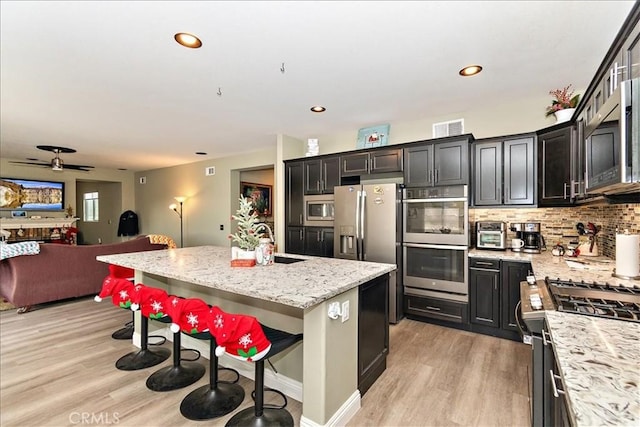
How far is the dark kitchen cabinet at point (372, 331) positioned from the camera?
2.18 m

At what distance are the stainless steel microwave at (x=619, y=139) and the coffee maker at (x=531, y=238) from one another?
6.39 feet

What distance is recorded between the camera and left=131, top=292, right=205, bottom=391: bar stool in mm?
A: 2238

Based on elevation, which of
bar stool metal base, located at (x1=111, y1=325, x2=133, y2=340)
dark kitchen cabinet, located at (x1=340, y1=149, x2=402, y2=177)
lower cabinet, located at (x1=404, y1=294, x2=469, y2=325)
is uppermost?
dark kitchen cabinet, located at (x1=340, y1=149, x2=402, y2=177)

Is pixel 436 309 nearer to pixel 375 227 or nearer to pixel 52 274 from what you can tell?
pixel 375 227

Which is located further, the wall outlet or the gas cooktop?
the wall outlet

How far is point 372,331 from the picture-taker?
2340mm

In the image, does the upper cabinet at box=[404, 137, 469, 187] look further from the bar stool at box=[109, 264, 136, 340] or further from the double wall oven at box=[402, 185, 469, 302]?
the bar stool at box=[109, 264, 136, 340]

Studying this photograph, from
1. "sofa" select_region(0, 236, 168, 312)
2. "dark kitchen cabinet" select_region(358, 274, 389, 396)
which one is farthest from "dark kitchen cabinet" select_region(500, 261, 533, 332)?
"sofa" select_region(0, 236, 168, 312)

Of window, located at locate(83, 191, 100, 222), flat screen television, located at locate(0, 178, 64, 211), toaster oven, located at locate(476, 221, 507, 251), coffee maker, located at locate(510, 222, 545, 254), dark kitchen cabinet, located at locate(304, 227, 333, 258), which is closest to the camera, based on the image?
coffee maker, located at locate(510, 222, 545, 254)

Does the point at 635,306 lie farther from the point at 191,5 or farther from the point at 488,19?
the point at 191,5

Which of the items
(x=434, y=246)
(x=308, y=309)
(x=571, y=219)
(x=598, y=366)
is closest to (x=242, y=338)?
(x=308, y=309)

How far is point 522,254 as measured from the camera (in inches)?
127

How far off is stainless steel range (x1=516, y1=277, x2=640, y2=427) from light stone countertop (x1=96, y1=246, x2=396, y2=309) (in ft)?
3.00

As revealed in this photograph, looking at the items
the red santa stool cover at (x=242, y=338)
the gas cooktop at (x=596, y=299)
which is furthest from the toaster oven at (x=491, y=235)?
the red santa stool cover at (x=242, y=338)
